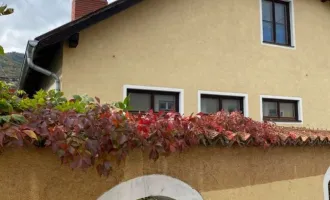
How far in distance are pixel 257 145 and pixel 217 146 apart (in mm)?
637

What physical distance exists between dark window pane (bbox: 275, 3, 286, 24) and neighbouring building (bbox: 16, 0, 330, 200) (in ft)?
0.11

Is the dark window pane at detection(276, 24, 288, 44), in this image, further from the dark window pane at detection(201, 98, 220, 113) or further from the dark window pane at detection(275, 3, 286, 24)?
the dark window pane at detection(201, 98, 220, 113)

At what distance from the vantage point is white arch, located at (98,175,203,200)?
336 centimetres

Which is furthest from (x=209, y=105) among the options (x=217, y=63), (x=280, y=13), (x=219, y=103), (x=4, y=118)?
(x=4, y=118)

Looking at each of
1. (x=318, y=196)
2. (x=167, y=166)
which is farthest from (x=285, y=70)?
(x=167, y=166)

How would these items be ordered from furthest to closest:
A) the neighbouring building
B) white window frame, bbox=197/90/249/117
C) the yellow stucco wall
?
white window frame, bbox=197/90/249/117
the yellow stucco wall
the neighbouring building

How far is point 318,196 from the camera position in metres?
5.17

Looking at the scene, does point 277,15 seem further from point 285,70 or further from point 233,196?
point 233,196

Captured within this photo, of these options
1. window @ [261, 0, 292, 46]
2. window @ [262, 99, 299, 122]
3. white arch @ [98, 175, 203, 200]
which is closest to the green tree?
white arch @ [98, 175, 203, 200]

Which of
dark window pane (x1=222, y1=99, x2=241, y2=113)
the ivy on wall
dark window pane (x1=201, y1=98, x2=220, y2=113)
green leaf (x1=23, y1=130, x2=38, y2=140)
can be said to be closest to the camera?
green leaf (x1=23, y1=130, x2=38, y2=140)

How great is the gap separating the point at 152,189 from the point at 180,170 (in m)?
0.39

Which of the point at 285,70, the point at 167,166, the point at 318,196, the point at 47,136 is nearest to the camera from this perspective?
the point at 47,136

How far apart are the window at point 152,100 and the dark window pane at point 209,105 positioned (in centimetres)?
78

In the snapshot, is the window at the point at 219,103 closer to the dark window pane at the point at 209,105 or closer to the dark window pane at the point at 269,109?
the dark window pane at the point at 209,105
